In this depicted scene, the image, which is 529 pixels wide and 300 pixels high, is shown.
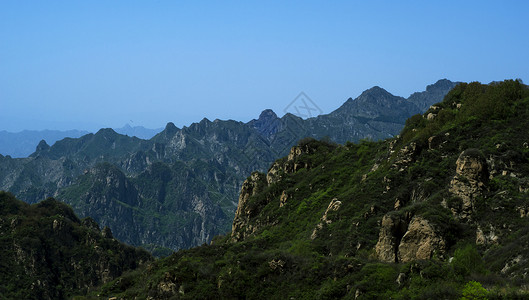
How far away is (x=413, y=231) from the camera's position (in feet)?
144

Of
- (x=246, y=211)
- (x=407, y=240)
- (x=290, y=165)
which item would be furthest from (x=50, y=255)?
(x=407, y=240)

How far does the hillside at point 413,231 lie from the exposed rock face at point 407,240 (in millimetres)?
83

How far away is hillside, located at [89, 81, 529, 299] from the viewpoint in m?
37.8

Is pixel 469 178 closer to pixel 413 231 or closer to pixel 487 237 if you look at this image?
pixel 487 237

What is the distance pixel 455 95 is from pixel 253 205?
3331 centimetres

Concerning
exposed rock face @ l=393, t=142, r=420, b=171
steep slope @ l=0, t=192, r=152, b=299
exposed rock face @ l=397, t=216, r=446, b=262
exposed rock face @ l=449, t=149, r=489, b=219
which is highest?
exposed rock face @ l=393, t=142, r=420, b=171

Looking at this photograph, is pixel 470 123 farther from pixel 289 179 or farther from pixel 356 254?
pixel 289 179

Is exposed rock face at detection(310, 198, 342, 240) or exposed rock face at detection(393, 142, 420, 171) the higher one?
exposed rock face at detection(393, 142, 420, 171)

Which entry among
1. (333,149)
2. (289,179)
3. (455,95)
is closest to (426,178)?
(455,95)

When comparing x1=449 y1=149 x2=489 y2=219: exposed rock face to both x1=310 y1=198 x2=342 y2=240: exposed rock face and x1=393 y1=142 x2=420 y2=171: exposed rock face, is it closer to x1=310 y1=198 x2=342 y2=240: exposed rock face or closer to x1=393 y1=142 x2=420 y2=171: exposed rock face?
x1=393 y1=142 x2=420 y2=171: exposed rock face

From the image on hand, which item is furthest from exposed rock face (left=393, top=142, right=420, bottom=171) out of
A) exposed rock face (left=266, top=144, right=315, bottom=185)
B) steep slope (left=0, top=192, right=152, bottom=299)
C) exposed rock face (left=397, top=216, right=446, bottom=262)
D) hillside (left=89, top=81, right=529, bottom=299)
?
steep slope (left=0, top=192, right=152, bottom=299)

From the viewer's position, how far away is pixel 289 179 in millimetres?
83125

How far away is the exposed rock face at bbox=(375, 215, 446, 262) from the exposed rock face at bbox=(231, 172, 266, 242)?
108 feet

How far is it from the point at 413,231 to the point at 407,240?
903 millimetres
